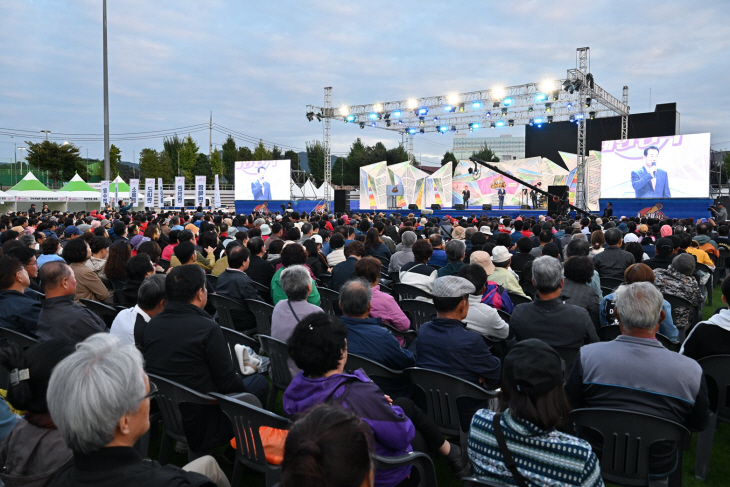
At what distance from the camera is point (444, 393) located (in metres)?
2.65

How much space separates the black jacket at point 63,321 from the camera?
10.3 ft

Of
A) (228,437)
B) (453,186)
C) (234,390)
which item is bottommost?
(228,437)

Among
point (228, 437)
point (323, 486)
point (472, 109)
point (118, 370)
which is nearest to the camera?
point (323, 486)

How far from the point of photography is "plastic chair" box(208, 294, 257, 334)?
15.0 feet

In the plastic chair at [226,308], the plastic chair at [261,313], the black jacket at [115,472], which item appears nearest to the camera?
the black jacket at [115,472]

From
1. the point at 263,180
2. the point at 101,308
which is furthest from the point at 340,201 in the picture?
the point at 101,308

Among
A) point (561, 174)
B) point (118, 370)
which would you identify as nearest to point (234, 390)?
point (118, 370)

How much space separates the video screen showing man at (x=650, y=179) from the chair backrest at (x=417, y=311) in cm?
1816

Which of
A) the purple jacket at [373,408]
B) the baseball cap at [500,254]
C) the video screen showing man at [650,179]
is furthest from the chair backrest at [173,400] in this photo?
the video screen showing man at [650,179]

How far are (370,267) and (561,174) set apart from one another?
29411 mm

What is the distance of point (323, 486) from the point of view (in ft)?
3.31

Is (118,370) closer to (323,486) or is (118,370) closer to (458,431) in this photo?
(323,486)

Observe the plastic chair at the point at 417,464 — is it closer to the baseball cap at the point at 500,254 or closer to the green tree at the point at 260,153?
the baseball cap at the point at 500,254

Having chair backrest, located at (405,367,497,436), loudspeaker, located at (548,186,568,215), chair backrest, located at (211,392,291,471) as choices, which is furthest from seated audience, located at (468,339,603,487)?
loudspeaker, located at (548,186,568,215)
